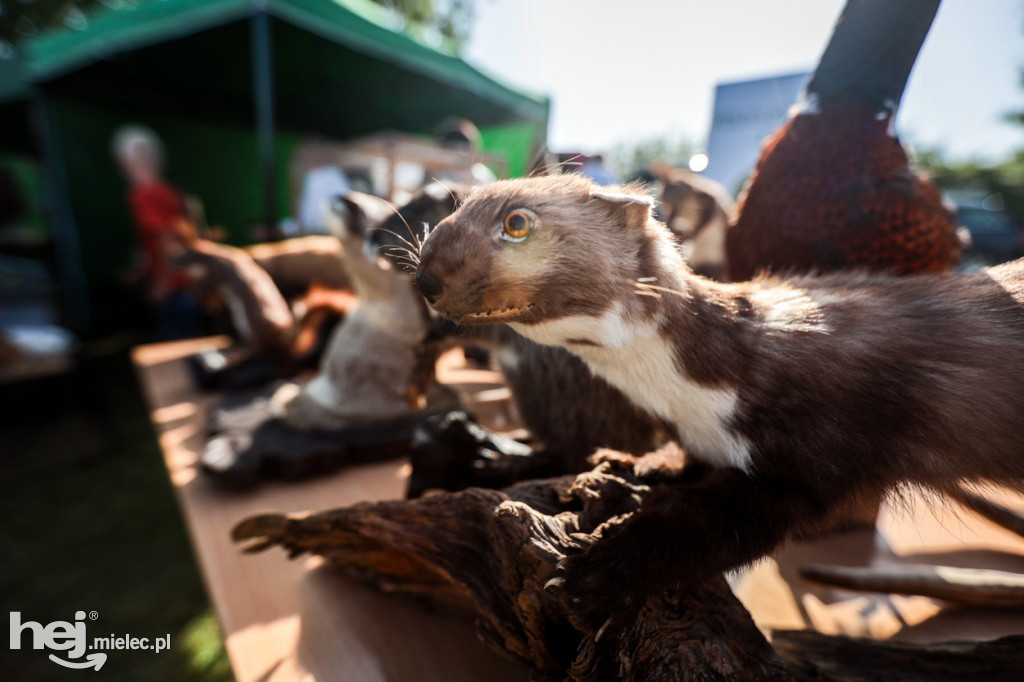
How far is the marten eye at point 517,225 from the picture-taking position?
0.46m

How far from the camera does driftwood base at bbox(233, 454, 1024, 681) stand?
18.1 inches

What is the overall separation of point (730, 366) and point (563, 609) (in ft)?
0.87

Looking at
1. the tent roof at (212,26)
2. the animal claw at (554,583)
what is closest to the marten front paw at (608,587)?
the animal claw at (554,583)

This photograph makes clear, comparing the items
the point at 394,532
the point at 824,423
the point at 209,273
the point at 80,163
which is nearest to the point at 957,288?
the point at 824,423

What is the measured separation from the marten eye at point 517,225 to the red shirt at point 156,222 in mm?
2490

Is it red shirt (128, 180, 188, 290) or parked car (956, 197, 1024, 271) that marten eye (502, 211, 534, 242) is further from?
red shirt (128, 180, 188, 290)

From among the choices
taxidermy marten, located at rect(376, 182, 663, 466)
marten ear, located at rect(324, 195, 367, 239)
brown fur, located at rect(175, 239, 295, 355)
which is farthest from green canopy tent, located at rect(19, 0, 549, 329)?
taxidermy marten, located at rect(376, 182, 663, 466)

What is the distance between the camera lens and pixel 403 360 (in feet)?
3.83

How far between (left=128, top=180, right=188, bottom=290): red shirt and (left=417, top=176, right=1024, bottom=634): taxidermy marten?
8.19 ft

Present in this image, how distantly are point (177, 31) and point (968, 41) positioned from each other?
2.60 meters

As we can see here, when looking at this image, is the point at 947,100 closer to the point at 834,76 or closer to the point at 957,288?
the point at 834,76

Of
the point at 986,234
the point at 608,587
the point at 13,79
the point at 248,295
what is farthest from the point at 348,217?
the point at 13,79

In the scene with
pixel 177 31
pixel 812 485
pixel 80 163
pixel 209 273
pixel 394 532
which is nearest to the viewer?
pixel 812 485

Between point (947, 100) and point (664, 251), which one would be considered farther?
point (947, 100)
